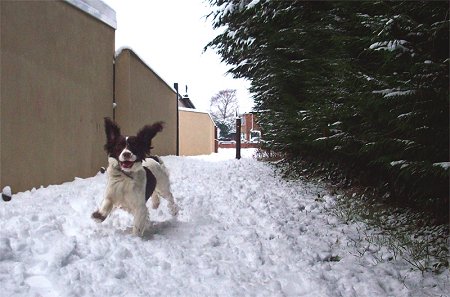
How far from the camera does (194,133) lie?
2394 centimetres

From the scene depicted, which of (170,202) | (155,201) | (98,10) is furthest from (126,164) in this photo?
(98,10)

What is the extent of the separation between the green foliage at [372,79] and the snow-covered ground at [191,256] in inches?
37.0

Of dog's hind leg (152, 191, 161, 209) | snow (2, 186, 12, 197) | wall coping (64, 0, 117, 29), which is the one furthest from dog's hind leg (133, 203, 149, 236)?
wall coping (64, 0, 117, 29)

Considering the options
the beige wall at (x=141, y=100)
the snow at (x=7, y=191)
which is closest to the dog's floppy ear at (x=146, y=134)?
the snow at (x=7, y=191)

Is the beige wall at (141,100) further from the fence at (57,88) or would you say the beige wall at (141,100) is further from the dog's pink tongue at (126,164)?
the dog's pink tongue at (126,164)

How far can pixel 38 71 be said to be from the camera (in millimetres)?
6082

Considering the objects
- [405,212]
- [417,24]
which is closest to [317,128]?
[405,212]

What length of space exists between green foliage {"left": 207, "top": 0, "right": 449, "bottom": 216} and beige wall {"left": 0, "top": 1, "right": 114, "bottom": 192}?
2.91 meters

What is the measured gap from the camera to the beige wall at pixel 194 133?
22.4m

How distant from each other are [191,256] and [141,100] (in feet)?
30.5

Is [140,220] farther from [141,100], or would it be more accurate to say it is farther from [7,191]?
[141,100]

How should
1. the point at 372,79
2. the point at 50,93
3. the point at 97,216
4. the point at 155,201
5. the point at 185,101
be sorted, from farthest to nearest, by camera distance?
the point at 185,101, the point at 50,93, the point at 155,201, the point at 97,216, the point at 372,79

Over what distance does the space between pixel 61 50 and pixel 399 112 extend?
5.95 metres

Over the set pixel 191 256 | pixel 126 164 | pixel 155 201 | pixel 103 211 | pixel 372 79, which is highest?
pixel 372 79
